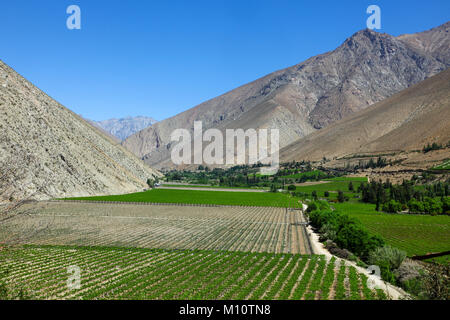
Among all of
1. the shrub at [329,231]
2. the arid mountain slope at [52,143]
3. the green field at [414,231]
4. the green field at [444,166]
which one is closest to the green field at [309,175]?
the green field at [444,166]

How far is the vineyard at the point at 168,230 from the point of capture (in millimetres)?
36344

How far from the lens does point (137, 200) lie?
83.6m

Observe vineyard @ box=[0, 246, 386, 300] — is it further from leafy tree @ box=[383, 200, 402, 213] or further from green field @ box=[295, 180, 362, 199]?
green field @ box=[295, 180, 362, 199]

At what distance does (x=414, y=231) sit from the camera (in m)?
55.7

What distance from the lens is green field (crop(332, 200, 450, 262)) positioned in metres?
43.9

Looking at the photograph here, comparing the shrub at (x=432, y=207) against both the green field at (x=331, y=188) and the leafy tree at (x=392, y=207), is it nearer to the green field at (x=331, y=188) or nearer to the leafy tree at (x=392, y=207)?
the leafy tree at (x=392, y=207)

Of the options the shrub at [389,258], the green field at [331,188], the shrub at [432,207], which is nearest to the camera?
the shrub at [389,258]

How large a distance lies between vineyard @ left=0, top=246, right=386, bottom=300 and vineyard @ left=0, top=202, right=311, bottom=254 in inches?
110

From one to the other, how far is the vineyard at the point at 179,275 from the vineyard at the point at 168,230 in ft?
9.16

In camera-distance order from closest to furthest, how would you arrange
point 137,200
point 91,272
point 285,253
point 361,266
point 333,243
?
point 91,272 → point 361,266 → point 285,253 → point 333,243 → point 137,200

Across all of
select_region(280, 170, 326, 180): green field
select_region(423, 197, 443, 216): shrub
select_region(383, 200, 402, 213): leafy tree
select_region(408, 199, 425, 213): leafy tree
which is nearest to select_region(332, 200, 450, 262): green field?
select_region(423, 197, 443, 216): shrub
